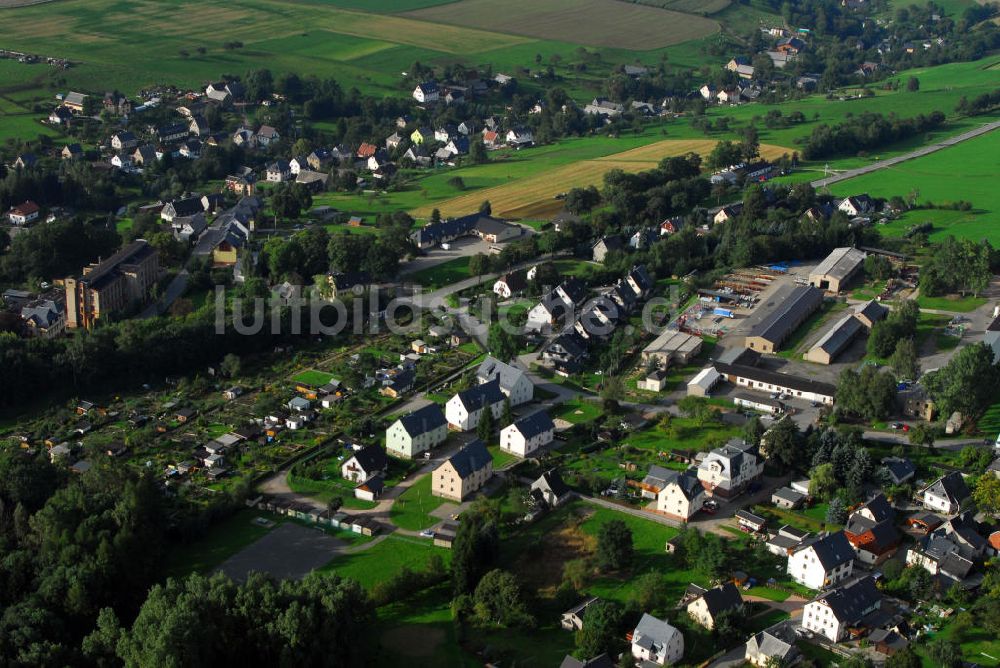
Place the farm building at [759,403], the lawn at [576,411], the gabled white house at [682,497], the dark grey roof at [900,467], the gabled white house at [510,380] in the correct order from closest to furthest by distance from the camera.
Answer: the gabled white house at [682,497], the dark grey roof at [900,467], the lawn at [576,411], the farm building at [759,403], the gabled white house at [510,380]

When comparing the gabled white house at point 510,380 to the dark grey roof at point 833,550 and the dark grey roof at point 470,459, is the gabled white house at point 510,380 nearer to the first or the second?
the dark grey roof at point 470,459

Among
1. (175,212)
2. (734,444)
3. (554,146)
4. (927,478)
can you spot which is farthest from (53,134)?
(927,478)

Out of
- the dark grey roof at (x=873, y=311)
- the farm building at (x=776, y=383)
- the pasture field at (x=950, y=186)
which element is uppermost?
the pasture field at (x=950, y=186)

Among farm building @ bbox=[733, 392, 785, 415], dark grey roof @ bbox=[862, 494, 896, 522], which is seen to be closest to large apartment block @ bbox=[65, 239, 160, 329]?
farm building @ bbox=[733, 392, 785, 415]

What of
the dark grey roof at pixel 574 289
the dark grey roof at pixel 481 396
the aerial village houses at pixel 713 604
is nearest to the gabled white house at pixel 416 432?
the dark grey roof at pixel 481 396

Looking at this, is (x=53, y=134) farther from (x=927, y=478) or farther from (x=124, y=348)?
(x=927, y=478)

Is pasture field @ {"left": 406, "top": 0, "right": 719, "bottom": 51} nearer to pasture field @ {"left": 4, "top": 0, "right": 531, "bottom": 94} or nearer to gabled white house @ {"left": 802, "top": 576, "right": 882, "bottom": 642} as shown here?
pasture field @ {"left": 4, "top": 0, "right": 531, "bottom": 94}
